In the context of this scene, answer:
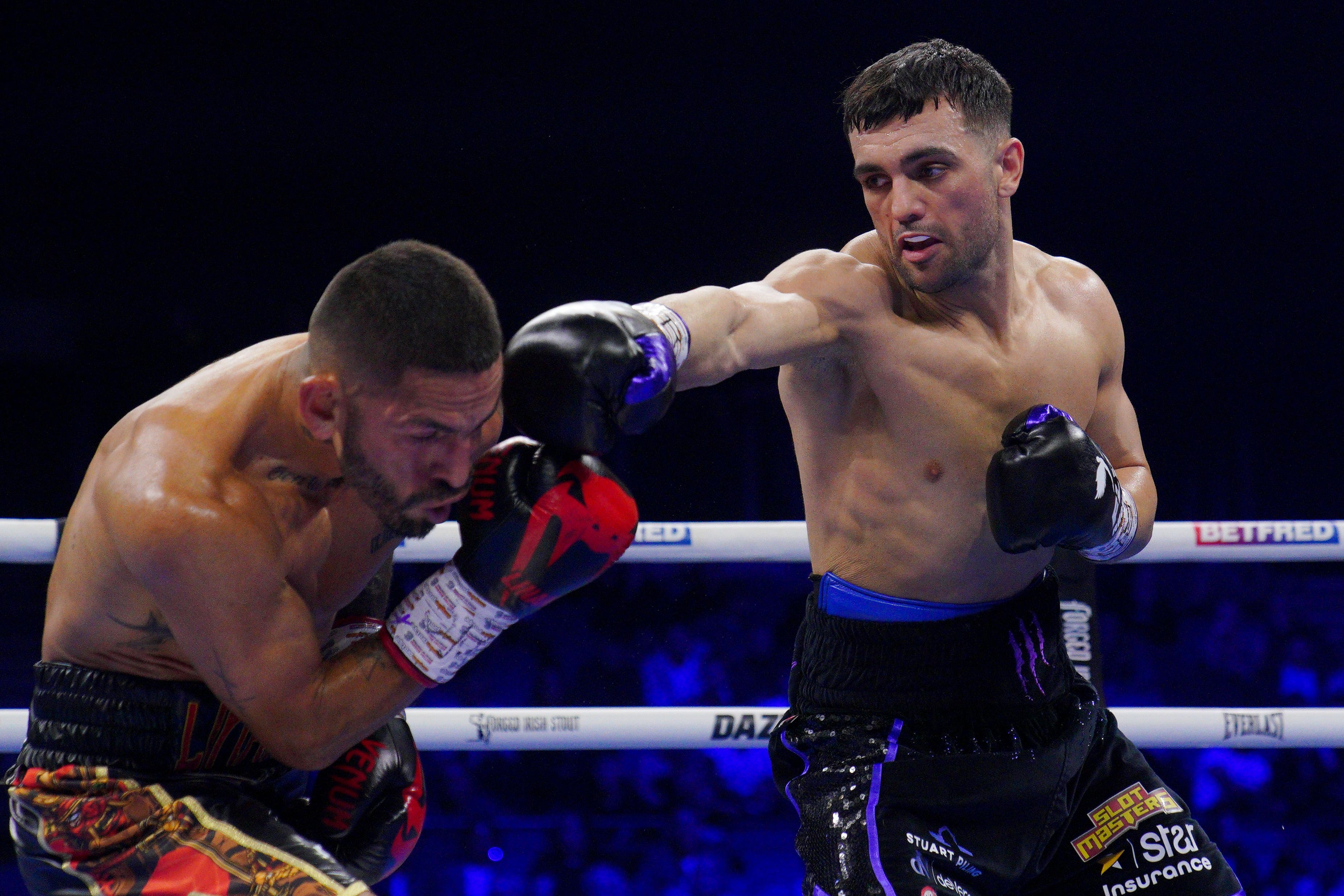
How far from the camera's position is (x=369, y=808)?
1780 mm

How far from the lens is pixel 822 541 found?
77.7 inches

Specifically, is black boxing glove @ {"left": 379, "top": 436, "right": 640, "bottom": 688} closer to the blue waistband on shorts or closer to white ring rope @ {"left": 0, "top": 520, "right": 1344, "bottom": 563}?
the blue waistband on shorts

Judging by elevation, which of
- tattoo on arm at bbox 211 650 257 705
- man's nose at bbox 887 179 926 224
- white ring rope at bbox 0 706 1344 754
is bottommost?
white ring rope at bbox 0 706 1344 754

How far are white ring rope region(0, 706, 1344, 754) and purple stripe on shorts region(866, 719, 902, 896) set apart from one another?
81 cm

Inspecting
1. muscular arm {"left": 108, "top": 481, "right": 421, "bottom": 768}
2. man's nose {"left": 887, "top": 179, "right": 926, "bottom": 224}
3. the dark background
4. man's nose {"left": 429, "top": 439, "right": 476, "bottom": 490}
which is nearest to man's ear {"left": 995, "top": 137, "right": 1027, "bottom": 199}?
man's nose {"left": 887, "top": 179, "right": 926, "bottom": 224}

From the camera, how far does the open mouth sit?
6.25 feet

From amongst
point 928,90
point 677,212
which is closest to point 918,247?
point 928,90

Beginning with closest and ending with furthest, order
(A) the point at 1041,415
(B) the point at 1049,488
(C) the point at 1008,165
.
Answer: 1. (B) the point at 1049,488
2. (A) the point at 1041,415
3. (C) the point at 1008,165

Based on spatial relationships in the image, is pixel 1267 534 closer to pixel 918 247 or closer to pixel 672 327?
pixel 918 247

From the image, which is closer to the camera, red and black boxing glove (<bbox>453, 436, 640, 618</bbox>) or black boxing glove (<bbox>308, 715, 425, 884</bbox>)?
red and black boxing glove (<bbox>453, 436, 640, 618</bbox>)

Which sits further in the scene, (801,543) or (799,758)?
(801,543)

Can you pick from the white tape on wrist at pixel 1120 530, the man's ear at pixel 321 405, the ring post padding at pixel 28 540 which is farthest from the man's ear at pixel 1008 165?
the ring post padding at pixel 28 540

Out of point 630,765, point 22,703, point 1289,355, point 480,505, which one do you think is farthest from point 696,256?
point 480,505

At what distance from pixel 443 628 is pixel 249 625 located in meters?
0.24
